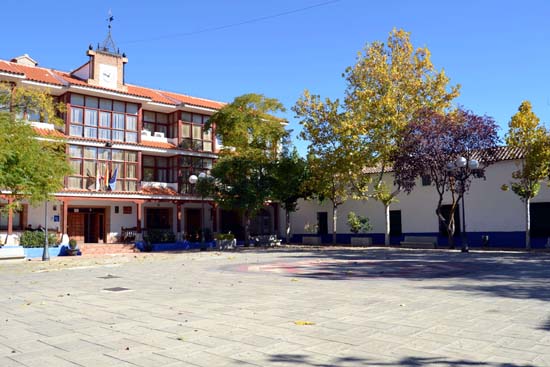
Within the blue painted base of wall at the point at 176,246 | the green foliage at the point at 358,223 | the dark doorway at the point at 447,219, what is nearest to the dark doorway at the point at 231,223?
the blue painted base of wall at the point at 176,246

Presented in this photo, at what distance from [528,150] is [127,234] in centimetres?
2361

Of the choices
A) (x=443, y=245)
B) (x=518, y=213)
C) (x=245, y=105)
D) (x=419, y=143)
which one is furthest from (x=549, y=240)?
(x=245, y=105)

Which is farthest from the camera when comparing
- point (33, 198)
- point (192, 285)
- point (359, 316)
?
point (33, 198)

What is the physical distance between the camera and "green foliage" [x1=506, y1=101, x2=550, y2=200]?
79.4 ft

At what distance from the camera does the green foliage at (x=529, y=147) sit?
2419 cm

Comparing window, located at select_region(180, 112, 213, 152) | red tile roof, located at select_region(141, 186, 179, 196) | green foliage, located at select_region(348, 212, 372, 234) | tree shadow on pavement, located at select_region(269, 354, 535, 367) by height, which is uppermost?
window, located at select_region(180, 112, 213, 152)

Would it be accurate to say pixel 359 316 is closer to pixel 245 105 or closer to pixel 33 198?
pixel 33 198

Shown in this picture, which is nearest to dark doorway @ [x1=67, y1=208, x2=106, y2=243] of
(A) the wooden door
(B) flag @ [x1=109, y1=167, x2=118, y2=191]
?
(A) the wooden door

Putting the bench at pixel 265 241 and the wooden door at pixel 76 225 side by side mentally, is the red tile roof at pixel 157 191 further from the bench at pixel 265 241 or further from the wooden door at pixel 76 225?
the bench at pixel 265 241

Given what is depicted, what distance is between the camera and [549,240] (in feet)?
86.4

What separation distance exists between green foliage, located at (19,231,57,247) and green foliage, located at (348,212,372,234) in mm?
18457

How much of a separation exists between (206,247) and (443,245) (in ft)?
48.3

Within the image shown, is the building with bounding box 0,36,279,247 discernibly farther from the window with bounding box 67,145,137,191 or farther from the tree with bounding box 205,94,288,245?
the tree with bounding box 205,94,288,245

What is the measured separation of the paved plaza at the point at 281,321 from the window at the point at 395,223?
2130 centimetres
